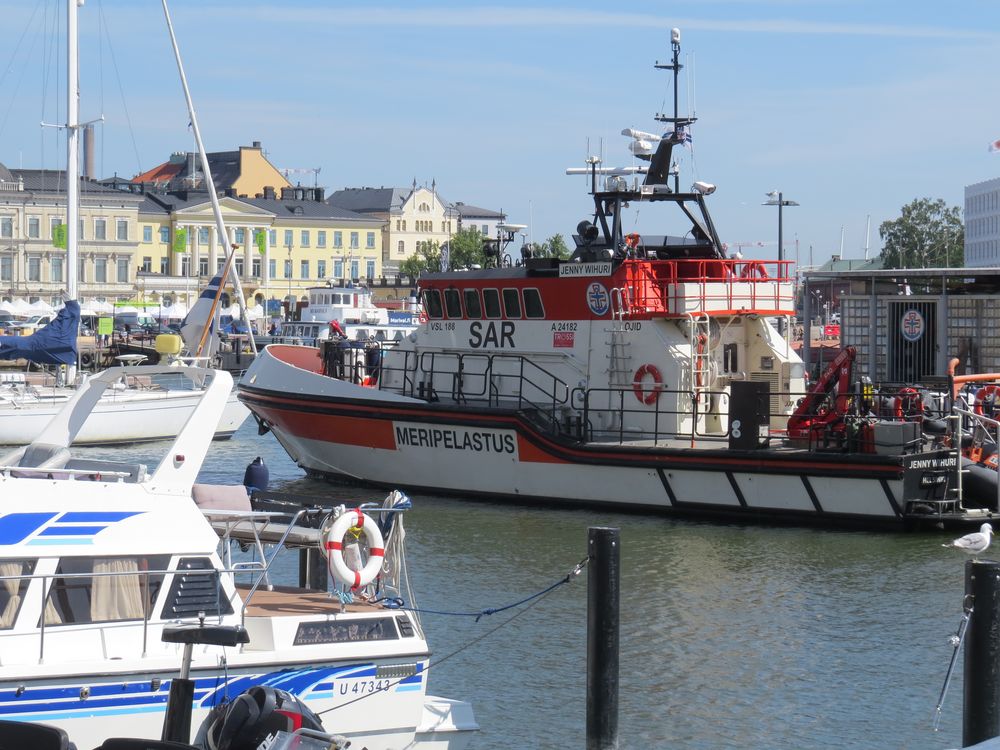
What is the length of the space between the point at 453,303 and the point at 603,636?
13041 mm

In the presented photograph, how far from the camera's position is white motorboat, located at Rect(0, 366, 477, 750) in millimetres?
8812

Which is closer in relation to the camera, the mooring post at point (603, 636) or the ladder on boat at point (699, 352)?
the mooring post at point (603, 636)

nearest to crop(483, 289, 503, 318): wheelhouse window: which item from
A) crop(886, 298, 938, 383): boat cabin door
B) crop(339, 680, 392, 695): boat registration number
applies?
crop(886, 298, 938, 383): boat cabin door

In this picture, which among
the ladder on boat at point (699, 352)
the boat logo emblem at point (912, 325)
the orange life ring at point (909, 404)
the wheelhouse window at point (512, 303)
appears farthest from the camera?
the boat logo emblem at point (912, 325)

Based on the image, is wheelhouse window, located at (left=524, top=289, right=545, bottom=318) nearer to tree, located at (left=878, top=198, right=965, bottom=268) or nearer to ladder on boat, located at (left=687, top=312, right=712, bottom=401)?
ladder on boat, located at (left=687, top=312, right=712, bottom=401)

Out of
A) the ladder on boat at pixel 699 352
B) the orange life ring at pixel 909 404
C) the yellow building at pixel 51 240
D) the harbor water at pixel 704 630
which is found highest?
the yellow building at pixel 51 240

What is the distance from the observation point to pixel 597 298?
20.8 m

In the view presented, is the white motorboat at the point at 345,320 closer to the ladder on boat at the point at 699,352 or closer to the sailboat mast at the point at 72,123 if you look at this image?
the sailboat mast at the point at 72,123

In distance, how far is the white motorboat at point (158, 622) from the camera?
28.9 feet

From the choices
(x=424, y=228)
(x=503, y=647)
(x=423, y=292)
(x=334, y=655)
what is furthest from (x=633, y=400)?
(x=424, y=228)

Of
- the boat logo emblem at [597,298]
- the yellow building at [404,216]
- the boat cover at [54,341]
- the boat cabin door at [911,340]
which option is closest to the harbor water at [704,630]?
the boat logo emblem at [597,298]

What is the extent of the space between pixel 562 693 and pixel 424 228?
114 m

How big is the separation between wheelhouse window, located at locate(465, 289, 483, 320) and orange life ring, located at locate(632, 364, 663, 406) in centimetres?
300

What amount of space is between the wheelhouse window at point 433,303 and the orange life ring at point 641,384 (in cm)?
389
